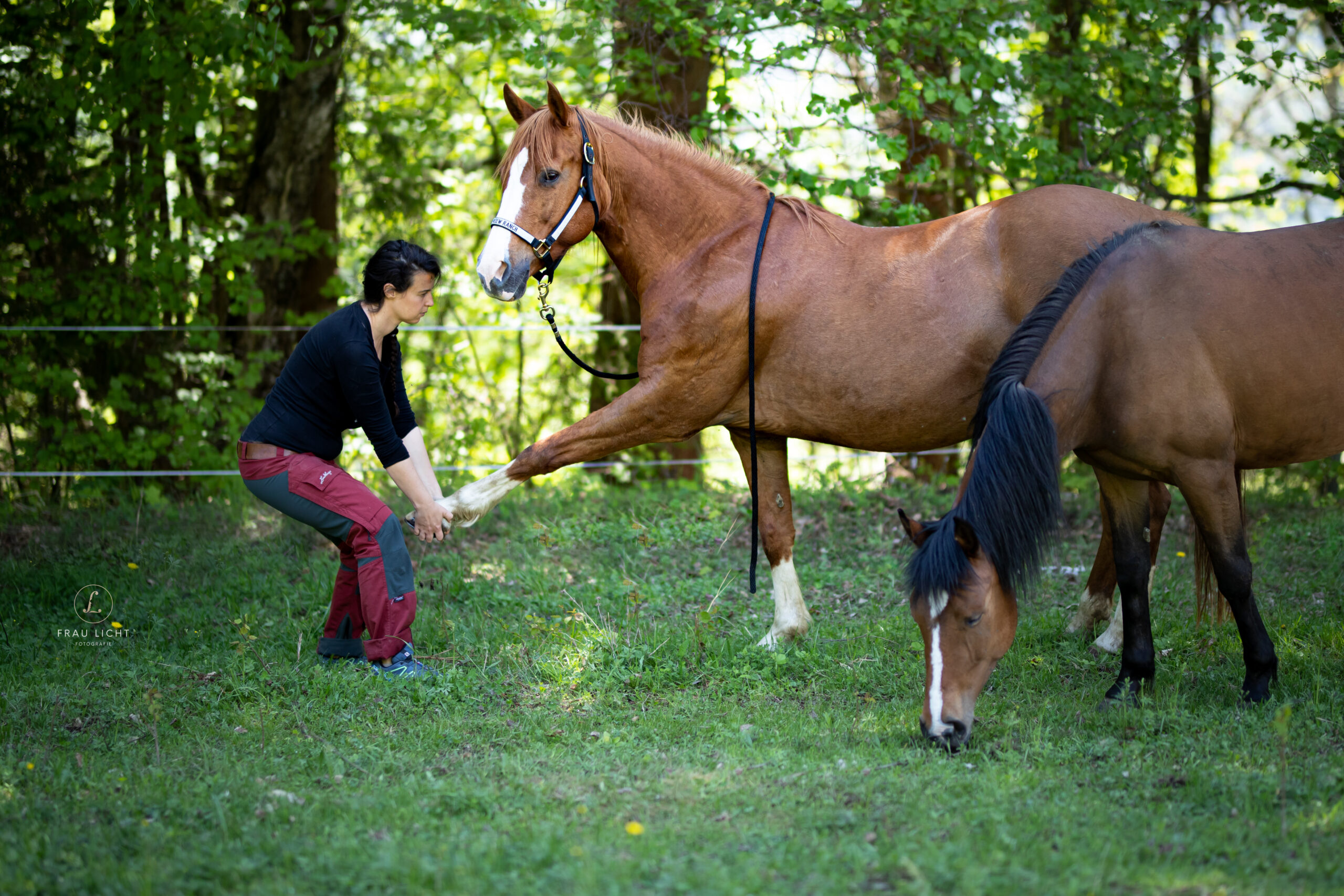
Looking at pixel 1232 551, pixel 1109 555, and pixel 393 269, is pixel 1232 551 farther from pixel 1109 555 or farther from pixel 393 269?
pixel 393 269

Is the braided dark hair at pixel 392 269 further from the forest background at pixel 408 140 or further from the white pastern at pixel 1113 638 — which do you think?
the white pastern at pixel 1113 638

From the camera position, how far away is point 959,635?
3500mm

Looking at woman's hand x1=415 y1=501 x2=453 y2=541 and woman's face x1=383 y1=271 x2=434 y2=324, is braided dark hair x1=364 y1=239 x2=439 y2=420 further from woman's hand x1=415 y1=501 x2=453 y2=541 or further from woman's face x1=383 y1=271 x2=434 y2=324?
woman's hand x1=415 y1=501 x2=453 y2=541

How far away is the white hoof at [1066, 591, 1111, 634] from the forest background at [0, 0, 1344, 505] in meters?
2.94

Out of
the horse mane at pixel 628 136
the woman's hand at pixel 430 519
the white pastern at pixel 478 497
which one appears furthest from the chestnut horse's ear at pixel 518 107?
the woman's hand at pixel 430 519

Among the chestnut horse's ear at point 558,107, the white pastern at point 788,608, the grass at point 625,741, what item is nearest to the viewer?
the grass at point 625,741

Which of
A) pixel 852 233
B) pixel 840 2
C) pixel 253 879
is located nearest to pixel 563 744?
pixel 253 879

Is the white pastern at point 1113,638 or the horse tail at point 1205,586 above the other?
the horse tail at point 1205,586

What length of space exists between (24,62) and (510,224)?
546 cm

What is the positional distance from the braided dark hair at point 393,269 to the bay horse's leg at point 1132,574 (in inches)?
119

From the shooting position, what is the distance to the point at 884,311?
4.45 meters

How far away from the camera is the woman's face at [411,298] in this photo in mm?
4352

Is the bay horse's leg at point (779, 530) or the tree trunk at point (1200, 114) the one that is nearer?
the bay horse's leg at point (779, 530)

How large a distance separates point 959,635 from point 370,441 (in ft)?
8.58
